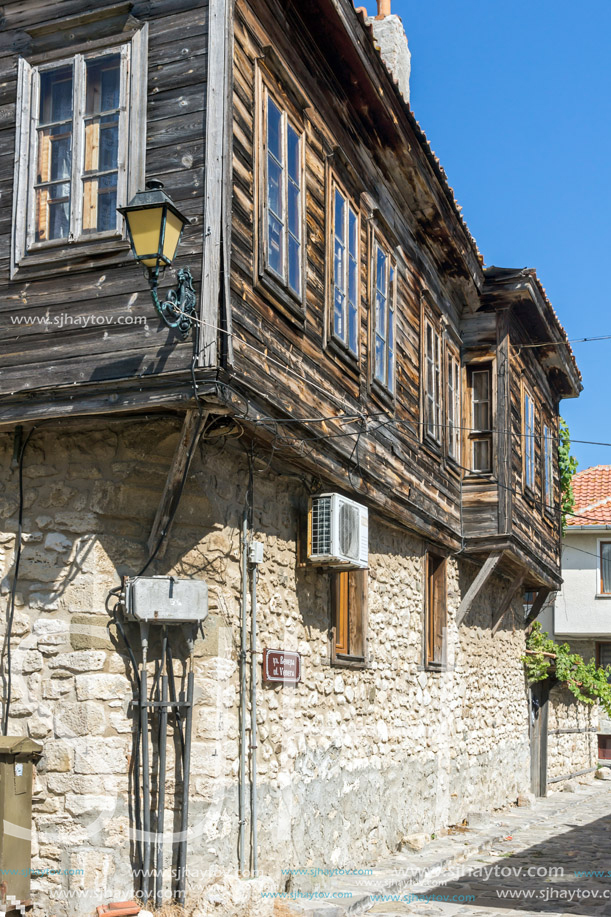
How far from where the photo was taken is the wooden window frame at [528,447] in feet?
53.0

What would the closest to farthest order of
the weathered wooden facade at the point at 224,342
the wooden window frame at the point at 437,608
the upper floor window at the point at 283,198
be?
1. the weathered wooden facade at the point at 224,342
2. the upper floor window at the point at 283,198
3. the wooden window frame at the point at 437,608

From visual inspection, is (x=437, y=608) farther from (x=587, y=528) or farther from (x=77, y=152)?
(x=587, y=528)

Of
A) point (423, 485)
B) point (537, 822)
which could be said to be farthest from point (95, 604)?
point (537, 822)

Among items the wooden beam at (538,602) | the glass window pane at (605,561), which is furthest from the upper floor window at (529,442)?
the glass window pane at (605,561)

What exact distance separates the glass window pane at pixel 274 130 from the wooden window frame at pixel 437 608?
5931 millimetres

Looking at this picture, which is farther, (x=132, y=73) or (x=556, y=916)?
(x=556, y=916)

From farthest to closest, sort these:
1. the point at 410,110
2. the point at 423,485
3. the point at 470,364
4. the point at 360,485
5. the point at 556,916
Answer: the point at 470,364, the point at 423,485, the point at 410,110, the point at 360,485, the point at 556,916

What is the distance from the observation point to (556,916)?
323 inches

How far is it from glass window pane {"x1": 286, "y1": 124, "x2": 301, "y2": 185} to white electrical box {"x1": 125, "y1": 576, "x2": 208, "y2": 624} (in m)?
3.53

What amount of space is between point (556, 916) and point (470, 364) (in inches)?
321

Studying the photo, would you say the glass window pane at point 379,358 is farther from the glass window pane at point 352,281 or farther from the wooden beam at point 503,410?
the wooden beam at point 503,410

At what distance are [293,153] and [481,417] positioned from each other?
6858 mm

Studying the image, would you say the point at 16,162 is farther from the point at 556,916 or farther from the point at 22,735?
the point at 556,916

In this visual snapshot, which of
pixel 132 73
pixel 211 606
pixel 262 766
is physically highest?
pixel 132 73
